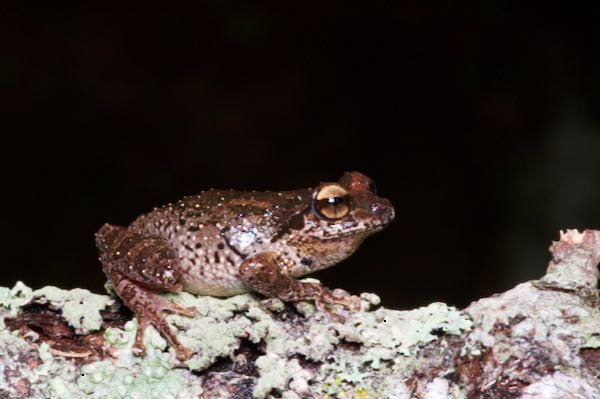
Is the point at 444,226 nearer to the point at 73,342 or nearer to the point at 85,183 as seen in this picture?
the point at 85,183

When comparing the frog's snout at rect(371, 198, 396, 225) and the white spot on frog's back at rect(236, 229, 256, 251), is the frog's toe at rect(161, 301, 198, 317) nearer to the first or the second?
the white spot on frog's back at rect(236, 229, 256, 251)

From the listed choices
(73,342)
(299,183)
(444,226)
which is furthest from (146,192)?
(73,342)

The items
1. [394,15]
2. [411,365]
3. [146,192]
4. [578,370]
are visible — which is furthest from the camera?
[394,15]

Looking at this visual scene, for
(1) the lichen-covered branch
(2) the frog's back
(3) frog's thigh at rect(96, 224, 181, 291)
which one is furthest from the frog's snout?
(3) frog's thigh at rect(96, 224, 181, 291)

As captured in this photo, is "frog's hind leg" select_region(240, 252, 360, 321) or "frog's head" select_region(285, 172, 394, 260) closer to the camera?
"frog's hind leg" select_region(240, 252, 360, 321)

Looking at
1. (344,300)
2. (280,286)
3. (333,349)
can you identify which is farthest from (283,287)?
(333,349)

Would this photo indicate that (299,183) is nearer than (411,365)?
No

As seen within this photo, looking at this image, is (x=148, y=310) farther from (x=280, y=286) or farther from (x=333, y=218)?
(x=333, y=218)
